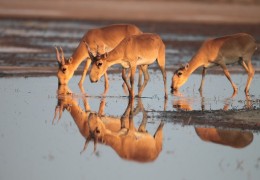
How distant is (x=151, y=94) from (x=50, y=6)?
38.8 meters

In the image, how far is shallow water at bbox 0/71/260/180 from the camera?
39.6ft

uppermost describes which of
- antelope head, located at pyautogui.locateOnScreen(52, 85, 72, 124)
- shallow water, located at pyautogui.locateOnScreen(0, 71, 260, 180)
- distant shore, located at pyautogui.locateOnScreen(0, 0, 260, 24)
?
distant shore, located at pyautogui.locateOnScreen(0, 0, 260, 24)

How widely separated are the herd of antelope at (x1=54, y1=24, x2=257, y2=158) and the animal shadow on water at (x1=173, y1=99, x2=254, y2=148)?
0.06 metres

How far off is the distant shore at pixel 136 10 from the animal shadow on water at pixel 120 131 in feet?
94.3

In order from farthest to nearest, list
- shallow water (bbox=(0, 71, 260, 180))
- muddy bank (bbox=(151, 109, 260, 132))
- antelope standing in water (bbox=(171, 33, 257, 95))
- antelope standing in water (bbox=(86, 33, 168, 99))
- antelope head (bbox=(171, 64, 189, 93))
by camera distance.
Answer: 1. antelope head (bbox=(171, 64, 189, 93))
2. antelope standing in water (bbox=(171, 33, 257, 95))
3. antelope standing in water (bbox=(86, 33, 168, 99))
4. muddy bank (bbox=(151, 109, 260, 132))
5. shallow water (bbox=(0, 71, 260, 180))

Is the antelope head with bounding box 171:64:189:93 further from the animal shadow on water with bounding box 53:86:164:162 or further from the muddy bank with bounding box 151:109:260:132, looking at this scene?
the muddy bank with bounding box 151:109:260:132

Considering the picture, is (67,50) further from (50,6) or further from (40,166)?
(50,6)

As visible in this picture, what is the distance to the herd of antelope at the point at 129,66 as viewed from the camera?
14203 millimetres

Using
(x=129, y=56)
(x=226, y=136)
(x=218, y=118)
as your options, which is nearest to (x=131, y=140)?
(x=226, y=136)

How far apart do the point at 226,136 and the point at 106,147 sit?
234 cm

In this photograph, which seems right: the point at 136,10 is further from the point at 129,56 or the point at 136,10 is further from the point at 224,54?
the point at 129,56

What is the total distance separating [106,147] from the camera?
1380 centimetres

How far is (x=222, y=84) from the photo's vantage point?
23.0 m

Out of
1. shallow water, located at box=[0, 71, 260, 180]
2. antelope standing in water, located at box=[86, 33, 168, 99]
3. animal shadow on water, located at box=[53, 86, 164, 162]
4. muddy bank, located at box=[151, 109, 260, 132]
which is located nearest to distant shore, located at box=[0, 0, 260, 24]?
antelope standing in water, located at box=[86, 33, 168, 99]
